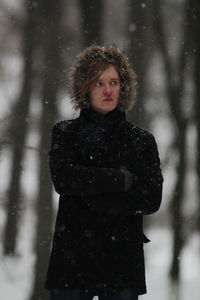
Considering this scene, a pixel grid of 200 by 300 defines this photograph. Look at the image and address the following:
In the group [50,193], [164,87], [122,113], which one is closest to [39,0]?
[164,87]

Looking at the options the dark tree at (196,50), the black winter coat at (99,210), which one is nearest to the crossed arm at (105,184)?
the black winter coat at (99,210)

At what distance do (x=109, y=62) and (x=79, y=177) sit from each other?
575 mm

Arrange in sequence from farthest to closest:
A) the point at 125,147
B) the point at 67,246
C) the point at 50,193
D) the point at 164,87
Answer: the point at 164,87 → the point at 50,193 → the point at 125,147 → the point at 67,246

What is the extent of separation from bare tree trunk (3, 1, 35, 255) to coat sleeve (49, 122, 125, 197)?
6.62ft

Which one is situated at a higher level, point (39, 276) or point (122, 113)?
point (122, 113)

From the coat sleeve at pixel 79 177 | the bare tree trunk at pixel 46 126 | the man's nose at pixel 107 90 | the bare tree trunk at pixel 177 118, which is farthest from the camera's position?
the bare tree trunk at pixel 177 118

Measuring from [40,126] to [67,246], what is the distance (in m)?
2.15

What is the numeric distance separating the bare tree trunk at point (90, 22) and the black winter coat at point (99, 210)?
222 cm

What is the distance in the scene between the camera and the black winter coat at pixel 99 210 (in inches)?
72.3

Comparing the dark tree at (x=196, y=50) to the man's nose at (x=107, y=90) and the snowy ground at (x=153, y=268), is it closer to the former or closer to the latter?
the snowy ground at (x=153, y=268)

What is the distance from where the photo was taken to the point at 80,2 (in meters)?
4.00

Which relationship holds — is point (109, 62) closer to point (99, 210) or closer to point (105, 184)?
point (105, 184)

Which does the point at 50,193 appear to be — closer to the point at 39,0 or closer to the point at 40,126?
the point at 40,126

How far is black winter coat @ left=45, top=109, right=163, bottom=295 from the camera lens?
184cm
